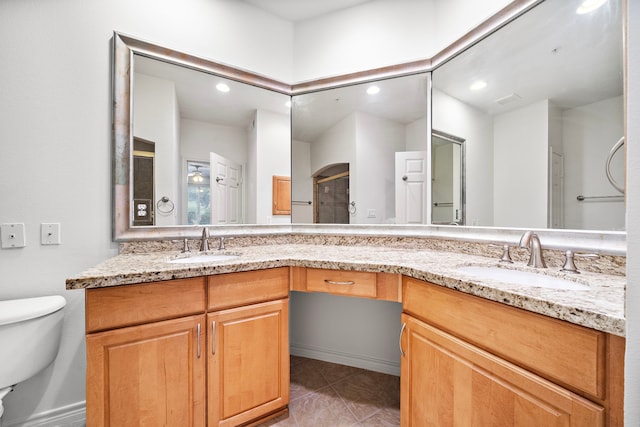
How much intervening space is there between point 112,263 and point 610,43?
2275mm

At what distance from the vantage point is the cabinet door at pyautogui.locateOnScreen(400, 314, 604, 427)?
66 centimetres

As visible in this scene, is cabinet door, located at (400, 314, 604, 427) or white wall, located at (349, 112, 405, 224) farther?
white wall, located at (349, 112, 405, 224)

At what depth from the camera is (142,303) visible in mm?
1048

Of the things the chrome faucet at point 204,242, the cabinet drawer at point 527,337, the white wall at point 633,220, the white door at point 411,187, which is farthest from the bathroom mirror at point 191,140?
the white wall at point 633,220

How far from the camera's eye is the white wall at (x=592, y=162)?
0.99 meters

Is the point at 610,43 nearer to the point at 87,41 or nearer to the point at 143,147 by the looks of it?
the point at 143,147

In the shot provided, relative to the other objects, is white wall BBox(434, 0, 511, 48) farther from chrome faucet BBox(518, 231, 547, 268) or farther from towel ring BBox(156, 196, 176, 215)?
towel ring BBox(156, 196, 176, 215)

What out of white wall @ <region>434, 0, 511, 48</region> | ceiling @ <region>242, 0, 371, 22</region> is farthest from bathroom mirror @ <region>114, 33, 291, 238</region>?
white wall @ <region>434, 0, 511, 48</region>

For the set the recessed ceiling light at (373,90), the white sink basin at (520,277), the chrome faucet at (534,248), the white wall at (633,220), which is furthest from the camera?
the recessed ceiling light at (373,90)

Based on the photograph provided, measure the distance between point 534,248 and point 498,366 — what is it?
0.61 metres

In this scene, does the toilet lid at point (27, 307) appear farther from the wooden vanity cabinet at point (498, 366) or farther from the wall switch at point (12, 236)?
the wooden vanity cabinet at point (498, 366)

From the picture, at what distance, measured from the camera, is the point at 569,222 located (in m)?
1.11

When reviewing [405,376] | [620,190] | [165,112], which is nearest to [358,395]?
[405,376]

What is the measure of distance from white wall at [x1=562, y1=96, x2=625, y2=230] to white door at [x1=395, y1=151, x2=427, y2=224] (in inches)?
29.2
